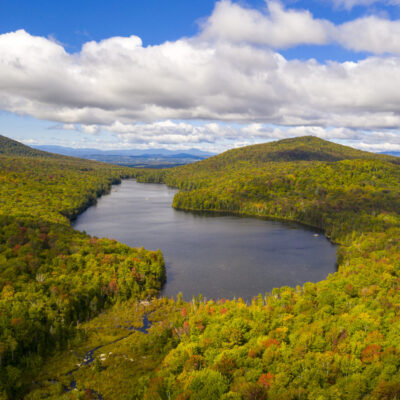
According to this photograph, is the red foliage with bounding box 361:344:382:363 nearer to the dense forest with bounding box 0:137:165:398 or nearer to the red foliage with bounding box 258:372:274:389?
the red foliage with bounding box 258:372:274:389

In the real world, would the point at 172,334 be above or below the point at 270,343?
below

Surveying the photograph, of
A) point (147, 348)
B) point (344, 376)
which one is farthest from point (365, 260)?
point (147, 348)

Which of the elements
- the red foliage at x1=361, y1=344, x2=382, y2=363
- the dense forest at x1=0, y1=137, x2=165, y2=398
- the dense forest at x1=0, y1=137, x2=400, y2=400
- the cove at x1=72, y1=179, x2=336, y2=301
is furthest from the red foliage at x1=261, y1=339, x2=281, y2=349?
the dense forest at x1=0, y1=137, x2=165, y2=398

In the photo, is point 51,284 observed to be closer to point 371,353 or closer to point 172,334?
point 172,334

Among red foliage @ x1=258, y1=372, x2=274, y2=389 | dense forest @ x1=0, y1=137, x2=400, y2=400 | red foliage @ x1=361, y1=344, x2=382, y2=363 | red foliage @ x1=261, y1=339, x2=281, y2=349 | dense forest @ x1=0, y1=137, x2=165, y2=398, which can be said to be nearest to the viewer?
red foliage @ x1=258, y1=372, x2=274, y2=389

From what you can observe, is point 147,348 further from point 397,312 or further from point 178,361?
point 397,312

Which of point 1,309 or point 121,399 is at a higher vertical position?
point 1,309

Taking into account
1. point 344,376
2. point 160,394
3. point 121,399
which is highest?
point 344,376

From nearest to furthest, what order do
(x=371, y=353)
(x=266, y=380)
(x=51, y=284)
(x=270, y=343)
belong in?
(x=266, y=380) → (x=371, y=353) → (x=270, y=343) → (x=51, y=284)

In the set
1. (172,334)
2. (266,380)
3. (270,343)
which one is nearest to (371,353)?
(270,343)
